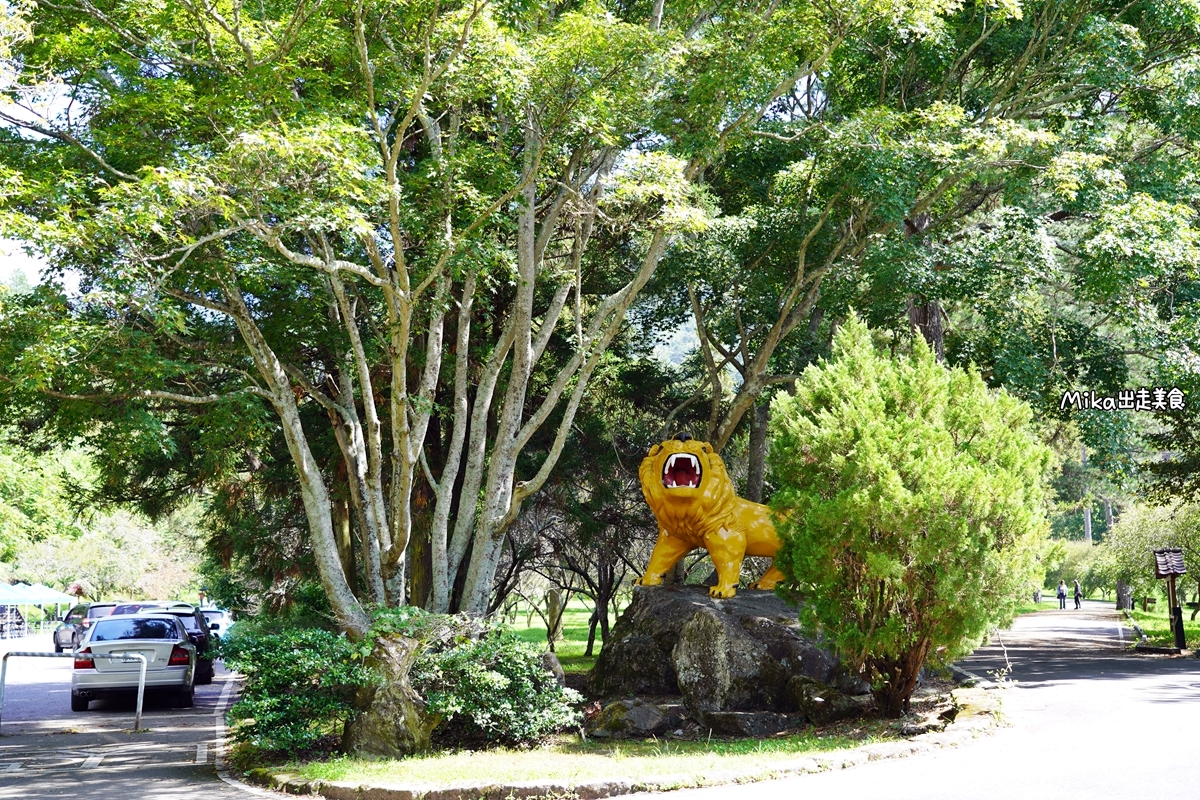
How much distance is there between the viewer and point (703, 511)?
13641 mm

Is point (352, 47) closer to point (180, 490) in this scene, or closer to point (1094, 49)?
point (180, 490)

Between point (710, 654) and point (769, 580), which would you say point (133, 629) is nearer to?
point (710, 654)

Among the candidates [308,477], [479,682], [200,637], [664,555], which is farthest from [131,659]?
[664,555]

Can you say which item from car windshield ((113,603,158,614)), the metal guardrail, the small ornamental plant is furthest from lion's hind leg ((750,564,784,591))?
car windshield ((113,603,158,614))

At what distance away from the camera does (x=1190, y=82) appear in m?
14.1

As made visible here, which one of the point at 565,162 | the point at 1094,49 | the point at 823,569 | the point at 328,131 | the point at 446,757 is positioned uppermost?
the point at 1094,49

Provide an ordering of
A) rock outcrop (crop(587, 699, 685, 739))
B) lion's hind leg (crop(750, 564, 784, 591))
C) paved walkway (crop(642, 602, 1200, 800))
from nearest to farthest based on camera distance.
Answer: paved walkway (crop(642, 602, 1200, 800)), rock outcrop (crop(587, 699, 685, 739)), lion's hind leg (crop(750, 564, 784, 591))

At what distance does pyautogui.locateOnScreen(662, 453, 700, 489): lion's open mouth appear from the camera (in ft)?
44.2

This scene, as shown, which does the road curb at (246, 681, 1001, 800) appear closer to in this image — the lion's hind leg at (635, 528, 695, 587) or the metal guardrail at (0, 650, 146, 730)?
the metal guardrail at (0, 650, 146, 730)

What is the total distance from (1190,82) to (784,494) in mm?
9452

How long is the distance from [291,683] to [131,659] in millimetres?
6267

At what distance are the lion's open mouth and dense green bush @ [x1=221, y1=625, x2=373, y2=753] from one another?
17.1 ft

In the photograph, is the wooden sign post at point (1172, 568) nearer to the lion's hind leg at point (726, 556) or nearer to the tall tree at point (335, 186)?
the lion's hind leg at point (726, 556)

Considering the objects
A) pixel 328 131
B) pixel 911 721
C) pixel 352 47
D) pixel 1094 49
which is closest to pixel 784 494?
pixel 911 721
